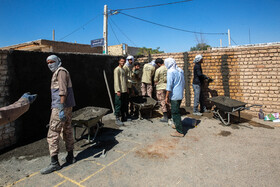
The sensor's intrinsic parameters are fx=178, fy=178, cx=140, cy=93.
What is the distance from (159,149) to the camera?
383 cm

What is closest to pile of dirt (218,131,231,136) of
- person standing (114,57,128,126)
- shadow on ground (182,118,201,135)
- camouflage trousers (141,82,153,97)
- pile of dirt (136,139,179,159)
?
shadow on ground (182,118,201,135)

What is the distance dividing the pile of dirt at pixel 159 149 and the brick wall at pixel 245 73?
3.56m

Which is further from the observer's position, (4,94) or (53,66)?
(4,94)

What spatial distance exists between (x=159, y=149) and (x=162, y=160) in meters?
0.47

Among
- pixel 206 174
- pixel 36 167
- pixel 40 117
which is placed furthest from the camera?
pixel 40 117

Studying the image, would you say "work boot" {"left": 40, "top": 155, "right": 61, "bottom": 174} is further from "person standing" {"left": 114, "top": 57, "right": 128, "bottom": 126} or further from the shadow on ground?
the shadow on ground

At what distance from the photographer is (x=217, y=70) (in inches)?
265

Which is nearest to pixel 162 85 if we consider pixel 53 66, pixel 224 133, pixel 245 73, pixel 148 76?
pixel 148 76

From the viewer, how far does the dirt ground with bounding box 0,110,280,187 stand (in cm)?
274

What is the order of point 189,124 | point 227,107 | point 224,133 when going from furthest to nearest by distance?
point 189,124, point 227,107, point 224,133

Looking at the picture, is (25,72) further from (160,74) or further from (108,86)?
(160,74)

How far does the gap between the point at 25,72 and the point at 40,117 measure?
1.17 meters

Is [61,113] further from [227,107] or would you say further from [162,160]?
[227,107]

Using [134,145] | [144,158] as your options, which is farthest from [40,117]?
[144,158]
